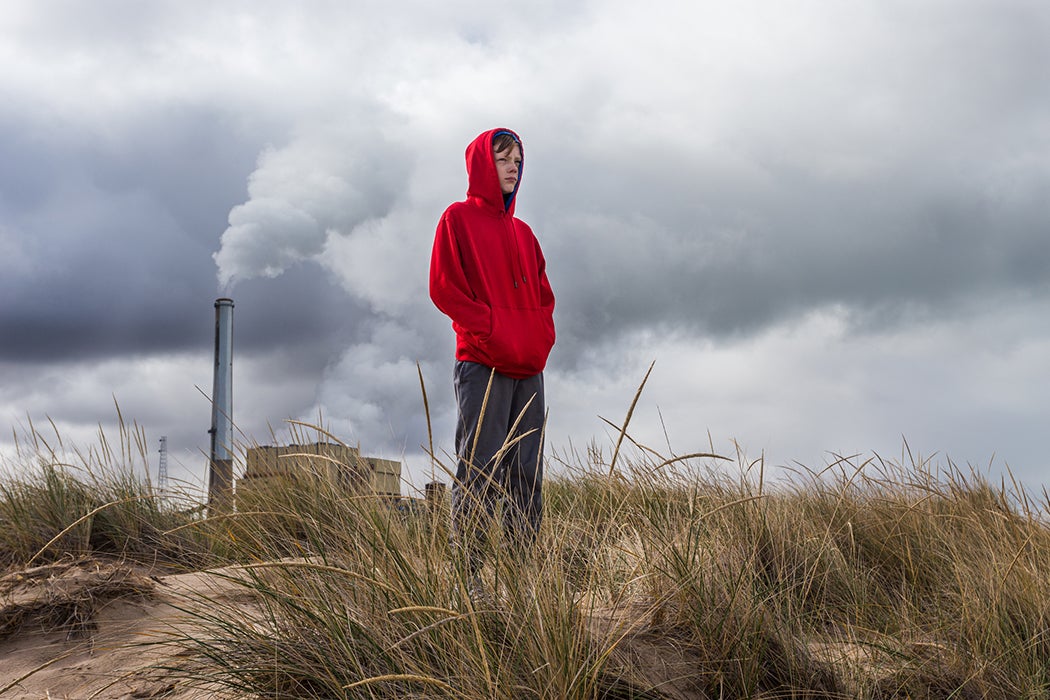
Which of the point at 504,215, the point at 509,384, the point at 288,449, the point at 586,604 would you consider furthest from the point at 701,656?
the point at 288,449

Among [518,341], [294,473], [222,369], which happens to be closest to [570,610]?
[518,341]

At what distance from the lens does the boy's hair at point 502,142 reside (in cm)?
436

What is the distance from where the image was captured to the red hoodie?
3908 millimetres

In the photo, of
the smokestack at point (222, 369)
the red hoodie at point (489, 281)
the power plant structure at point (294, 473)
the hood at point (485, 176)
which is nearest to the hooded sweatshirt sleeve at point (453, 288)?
the red hoodie at point (489, 281)

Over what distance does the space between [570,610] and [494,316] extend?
6.46ft

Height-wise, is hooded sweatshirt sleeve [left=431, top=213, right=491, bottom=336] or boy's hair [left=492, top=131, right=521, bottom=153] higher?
boy's hair [left=492, top=131, right=521, bottom=153]

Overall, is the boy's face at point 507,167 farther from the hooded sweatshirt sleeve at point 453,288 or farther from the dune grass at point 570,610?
the dune grass at point 570,610

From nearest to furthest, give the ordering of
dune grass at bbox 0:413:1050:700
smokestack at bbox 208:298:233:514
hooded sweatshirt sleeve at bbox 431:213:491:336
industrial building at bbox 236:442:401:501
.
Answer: dune grass at bbox 0:413:1050:700
hooded sweatshirt sleeve at bbox 431:213:491:336
industrial building at bbox 236:442:401:501
smokestack at bbox 208:298:233:514

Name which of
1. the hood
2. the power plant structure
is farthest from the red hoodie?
the power plant structure

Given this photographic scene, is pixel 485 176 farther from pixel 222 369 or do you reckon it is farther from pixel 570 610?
pixel 222 369

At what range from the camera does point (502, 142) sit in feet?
14.4

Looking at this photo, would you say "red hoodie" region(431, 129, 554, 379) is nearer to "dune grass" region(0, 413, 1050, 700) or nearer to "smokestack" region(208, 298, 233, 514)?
"dune grass" region(0, 413, 1050, 700)

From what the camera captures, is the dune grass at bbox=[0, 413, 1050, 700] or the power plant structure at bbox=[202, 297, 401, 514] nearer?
the dune grass at bbox=[0, 413, 1050, 700]

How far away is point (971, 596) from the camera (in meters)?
3.31
